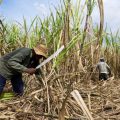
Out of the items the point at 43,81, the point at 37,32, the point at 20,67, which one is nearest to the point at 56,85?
the point at 43,81

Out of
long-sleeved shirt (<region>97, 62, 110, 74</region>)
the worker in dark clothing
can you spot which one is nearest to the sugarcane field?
the worker in dark clothing

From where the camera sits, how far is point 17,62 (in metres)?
5.46

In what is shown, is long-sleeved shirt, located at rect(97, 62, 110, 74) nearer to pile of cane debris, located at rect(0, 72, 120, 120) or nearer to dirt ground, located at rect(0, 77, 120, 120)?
pile of cane debris, located at rect(0, 72, 120, 120)

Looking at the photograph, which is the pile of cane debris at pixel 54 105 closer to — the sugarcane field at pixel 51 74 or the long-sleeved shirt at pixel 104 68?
the sugarcane field at pixel 51 74

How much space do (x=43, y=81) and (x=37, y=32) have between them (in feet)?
5.40

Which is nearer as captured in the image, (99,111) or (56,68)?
(99,111)

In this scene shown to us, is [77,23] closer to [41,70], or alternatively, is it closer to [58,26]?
[58,26]

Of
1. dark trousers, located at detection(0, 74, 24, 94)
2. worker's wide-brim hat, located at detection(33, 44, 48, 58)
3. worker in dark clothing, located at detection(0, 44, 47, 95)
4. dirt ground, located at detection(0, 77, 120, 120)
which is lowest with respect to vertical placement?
dirt ground, located at detection(0, 77, 120, 120)

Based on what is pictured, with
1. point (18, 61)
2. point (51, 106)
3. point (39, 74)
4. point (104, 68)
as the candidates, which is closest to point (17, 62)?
point (18, 61)

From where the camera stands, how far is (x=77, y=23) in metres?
6.23

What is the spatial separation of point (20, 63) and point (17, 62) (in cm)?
10

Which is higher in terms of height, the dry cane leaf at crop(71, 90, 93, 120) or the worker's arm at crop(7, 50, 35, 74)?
the worker's arm at crop(7, 50, 35, 74)

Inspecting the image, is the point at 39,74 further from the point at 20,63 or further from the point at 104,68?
the point at 104,68

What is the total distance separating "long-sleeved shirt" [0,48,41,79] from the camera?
5.41 meters
